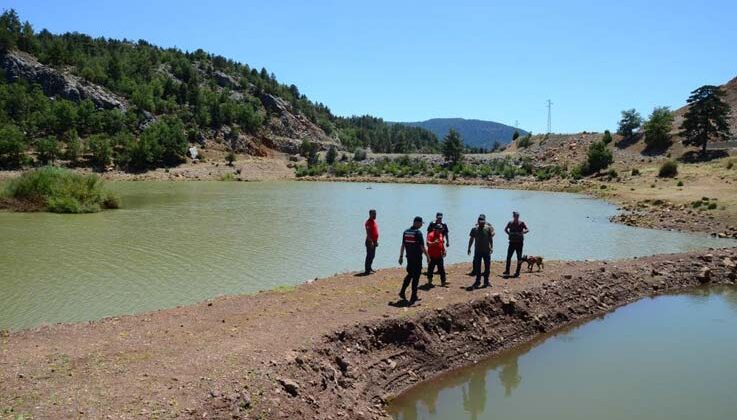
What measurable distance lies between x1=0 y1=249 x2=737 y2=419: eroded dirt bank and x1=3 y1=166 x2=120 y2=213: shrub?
32.4 m

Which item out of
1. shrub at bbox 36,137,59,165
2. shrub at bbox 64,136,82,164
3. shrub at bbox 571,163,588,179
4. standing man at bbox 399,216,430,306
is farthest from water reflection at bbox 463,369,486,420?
shrub at bbox 64,136,82,164

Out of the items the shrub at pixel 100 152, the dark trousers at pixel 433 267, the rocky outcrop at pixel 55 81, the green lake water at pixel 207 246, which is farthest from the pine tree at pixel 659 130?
the rocky outcrop at pixel 55 81

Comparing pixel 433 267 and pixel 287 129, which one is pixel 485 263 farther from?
pixel 287 129

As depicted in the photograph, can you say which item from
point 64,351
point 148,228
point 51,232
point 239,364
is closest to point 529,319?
point 239,364

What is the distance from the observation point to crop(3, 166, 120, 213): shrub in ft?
134

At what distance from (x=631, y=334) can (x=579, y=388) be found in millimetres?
4584

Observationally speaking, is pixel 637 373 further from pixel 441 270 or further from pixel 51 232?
pixel 51 232

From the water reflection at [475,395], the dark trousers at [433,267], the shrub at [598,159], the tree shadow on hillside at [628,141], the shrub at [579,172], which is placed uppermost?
the tree shadow on hillside at [628,141]

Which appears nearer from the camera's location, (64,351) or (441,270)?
(64,351)

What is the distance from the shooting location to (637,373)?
40.1ft

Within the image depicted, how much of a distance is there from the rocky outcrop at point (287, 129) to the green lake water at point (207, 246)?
9434cm

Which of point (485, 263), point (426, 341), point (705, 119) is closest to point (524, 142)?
point (705, 119)

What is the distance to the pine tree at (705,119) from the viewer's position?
75875 mm

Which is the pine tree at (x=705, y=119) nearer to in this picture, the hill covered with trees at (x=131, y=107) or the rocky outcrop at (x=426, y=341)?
the rocky outcrop at (x=426, y=341)
